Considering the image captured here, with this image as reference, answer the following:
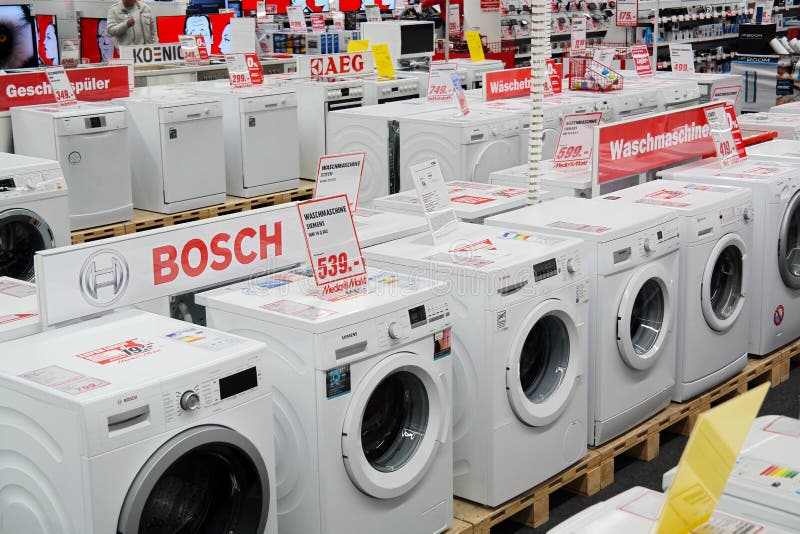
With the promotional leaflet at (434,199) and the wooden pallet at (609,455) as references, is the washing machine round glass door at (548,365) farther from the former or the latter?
the promotional leaflet at (434,199)

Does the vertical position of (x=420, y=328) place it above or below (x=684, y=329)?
above

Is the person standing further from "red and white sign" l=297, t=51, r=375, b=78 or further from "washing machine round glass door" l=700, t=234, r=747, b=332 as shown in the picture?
"washing machine round glass door" l=700, t=234, r=747, b=332

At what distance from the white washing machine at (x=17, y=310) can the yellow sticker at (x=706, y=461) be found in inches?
88.1

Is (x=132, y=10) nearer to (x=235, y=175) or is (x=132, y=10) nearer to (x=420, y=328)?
(x=235, y=175)

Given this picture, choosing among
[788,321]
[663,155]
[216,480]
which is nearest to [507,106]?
[663,155]

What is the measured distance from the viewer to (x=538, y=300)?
4078 mm

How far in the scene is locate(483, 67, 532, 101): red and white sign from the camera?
8.48m

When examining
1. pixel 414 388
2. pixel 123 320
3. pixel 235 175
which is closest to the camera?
pixel 123 320

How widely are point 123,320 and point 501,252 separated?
154 centimetres

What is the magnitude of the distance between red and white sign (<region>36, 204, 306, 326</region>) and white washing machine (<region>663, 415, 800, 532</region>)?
1936mm

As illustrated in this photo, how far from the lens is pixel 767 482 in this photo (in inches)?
97.5

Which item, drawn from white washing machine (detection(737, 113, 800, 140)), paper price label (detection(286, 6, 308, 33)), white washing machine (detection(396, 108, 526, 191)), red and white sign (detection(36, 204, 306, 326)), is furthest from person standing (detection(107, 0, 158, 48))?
red and white sign (detection(36, 204, 306, 326))

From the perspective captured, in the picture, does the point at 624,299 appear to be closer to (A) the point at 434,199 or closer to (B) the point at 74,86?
(A) the point at 434,199

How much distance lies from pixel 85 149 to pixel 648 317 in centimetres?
451
